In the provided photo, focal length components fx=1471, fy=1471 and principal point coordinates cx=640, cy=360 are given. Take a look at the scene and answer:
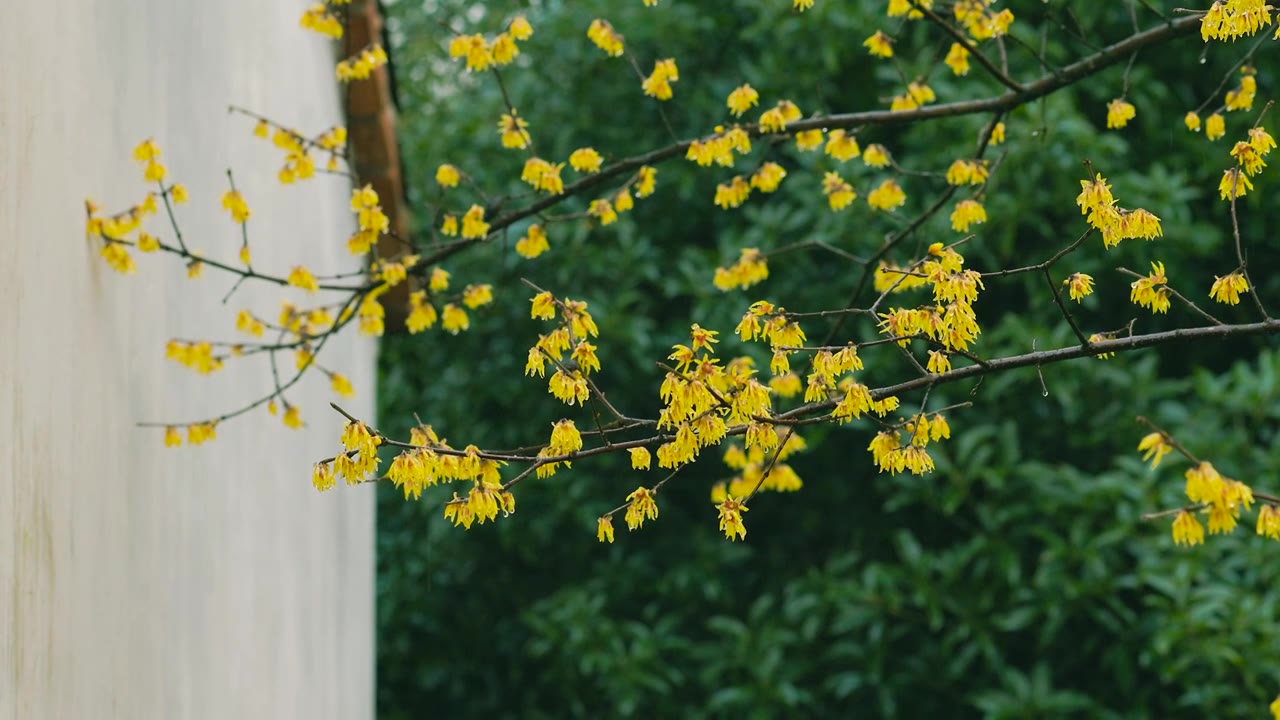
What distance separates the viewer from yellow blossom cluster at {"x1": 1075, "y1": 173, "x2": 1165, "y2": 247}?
2.09 m

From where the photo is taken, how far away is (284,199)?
4445mm

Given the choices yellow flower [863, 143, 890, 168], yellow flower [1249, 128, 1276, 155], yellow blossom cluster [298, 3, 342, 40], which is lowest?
yellow flower [1249, 128, 1276, 155]

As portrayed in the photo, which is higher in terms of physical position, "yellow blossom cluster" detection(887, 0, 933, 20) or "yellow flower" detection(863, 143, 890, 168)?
"yellow blossom cluster" detection(887, 0, 933, 20)

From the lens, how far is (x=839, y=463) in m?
Answer: 6.91

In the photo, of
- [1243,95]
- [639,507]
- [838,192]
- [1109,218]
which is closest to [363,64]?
[838,192]

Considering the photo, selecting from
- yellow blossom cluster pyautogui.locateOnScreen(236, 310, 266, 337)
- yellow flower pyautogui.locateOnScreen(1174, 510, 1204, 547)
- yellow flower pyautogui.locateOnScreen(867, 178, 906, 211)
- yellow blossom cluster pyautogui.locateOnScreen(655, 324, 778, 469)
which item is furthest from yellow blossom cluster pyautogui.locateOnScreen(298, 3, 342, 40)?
yellow flower pyautogui.locateOnScreen(1174, 510, 1204, 547)

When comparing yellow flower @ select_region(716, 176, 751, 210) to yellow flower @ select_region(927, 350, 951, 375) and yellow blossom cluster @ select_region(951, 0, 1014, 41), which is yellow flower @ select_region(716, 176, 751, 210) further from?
yellow flower @ select_region(927, 350, 951, 375)

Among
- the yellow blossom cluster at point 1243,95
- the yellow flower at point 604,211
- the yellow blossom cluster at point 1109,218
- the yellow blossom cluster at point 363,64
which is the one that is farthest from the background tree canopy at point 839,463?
the yellow blossom cluster at point 1109,218

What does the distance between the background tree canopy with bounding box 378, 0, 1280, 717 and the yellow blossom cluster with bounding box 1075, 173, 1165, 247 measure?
3.85 meters

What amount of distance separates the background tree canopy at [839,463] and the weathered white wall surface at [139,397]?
242cm

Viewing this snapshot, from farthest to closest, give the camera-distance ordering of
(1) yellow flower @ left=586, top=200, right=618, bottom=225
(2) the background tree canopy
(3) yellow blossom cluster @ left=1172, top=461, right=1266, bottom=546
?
(2) the background tree canopy < (1) yellow flower @ left=586, top=200, right=618, bottom=225 < (3) yellow blossom cluster @ left=1172, top=461, right=1266, bottom=546

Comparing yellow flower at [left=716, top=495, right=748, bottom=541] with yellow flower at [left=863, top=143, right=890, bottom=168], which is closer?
→ yellow flower at [left=716, top=495, right=748, bottom=541]

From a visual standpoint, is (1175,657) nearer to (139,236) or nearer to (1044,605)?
(1044,605)

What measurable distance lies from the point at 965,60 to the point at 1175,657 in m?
3.31
